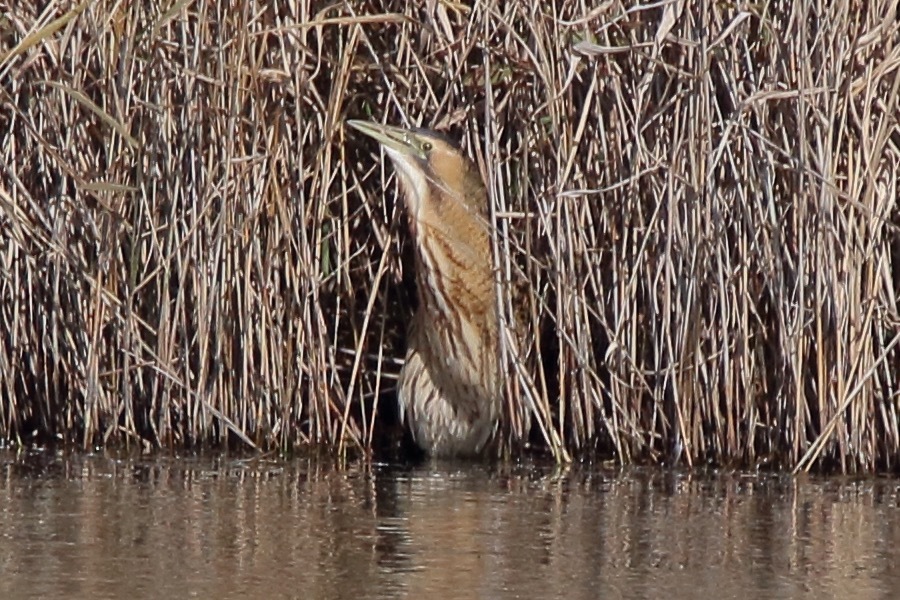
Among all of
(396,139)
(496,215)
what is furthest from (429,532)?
(396,139)

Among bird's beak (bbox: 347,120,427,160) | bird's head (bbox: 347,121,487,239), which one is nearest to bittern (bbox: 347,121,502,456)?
bird's head (bbox: 347,121,487,239)

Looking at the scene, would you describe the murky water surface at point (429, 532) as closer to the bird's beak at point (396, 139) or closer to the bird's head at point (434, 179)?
the bird's head at point (434, 179)

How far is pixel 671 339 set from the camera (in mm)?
3811

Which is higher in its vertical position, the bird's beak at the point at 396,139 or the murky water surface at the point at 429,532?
the bird's beak at the point at 396,139

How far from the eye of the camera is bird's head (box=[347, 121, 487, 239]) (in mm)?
3957

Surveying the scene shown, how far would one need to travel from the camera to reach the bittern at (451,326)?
412cm

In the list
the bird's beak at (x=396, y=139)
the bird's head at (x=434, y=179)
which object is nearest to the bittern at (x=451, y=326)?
the bird's head at (x=434, y=179)

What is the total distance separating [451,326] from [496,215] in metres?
0.39

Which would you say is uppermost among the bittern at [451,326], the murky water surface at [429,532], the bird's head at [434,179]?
the bird's head at [434,179]

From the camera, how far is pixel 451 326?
13.7 feet

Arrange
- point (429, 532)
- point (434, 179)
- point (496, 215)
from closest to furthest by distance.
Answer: point (429, 532)
point (496, 215)
point (434, 179)

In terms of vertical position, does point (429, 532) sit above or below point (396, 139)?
below

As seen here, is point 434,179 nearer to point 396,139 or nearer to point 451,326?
point 396,139

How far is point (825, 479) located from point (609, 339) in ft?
1.84
